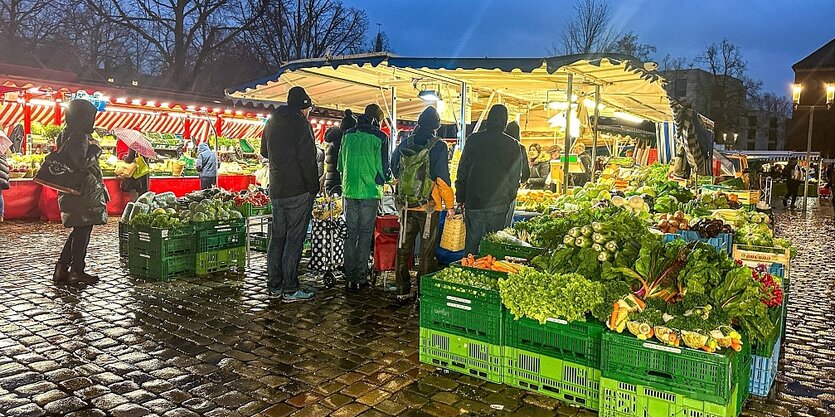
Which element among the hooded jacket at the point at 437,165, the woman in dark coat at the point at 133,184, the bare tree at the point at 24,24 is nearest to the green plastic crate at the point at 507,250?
the hooded jacket at the point at 437,165

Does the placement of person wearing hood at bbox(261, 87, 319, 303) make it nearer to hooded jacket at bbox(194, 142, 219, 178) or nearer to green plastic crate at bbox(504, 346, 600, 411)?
green plastic crate at bbox(504, 346, 600, 411)

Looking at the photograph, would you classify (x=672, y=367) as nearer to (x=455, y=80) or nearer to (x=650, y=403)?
(x=650, y=403)

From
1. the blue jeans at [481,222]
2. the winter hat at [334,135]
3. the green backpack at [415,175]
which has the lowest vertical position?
the blue jeans at [481,222]

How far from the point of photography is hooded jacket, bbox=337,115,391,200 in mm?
6574

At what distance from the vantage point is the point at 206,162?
13781 millimetres

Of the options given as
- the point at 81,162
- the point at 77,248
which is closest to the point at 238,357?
the point at 77,248

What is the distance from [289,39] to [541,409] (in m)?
38.3

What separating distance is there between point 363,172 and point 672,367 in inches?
154

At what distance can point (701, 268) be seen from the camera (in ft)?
12.8

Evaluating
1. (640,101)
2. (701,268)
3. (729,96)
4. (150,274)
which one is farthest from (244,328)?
(729,96)

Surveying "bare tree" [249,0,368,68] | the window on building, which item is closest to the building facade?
the window on building

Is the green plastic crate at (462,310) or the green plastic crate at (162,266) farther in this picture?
the green plastic crate at (162,266)

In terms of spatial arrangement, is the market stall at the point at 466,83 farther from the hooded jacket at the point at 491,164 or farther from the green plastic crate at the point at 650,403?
the green plastic crate at the point at 650,403

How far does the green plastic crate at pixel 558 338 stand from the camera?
12.6ft
